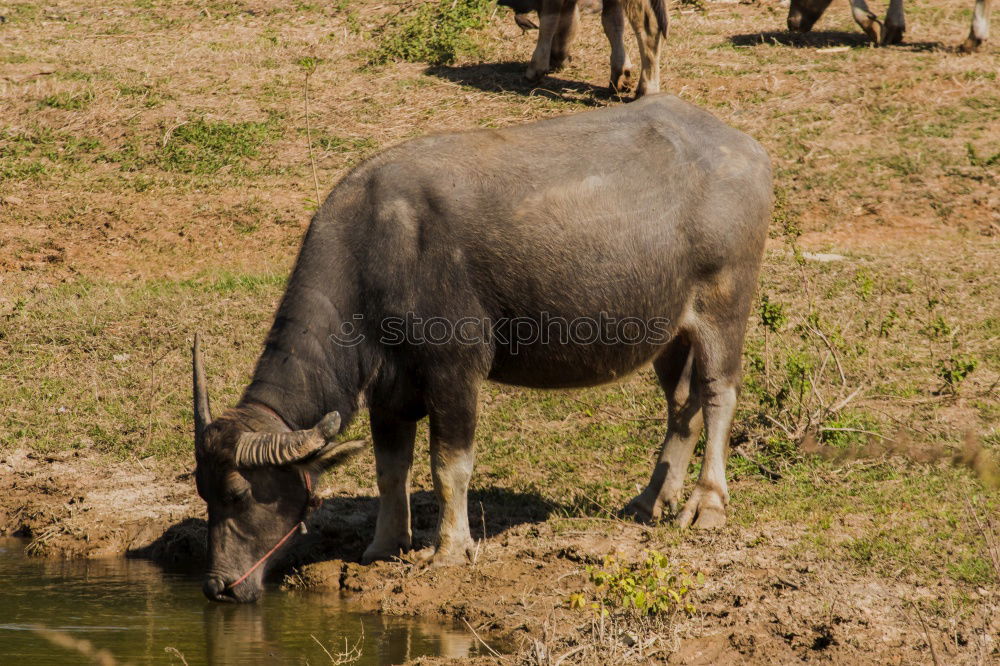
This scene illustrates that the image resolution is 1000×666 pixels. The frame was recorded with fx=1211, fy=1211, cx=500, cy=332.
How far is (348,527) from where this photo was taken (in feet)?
23.1

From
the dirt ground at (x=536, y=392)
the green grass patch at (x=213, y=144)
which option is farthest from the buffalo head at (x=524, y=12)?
the green grass patch at (x=213, y=144)

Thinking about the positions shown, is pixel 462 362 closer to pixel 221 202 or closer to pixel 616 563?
pixel 616 563

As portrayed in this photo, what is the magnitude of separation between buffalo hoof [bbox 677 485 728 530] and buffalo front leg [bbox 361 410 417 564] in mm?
1511

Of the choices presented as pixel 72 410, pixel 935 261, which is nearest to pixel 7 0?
pixel 72 410

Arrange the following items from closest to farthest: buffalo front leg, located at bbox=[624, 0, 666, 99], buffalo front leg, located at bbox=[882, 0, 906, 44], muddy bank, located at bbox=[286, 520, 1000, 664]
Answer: muddy bank, located at bbox=[286, 520, 1000, 664] < buffalo front leg, located at bbox=[624, 0, 666, 99] < buffalo front leg, located at bbox=[882, 0, 906, 44]

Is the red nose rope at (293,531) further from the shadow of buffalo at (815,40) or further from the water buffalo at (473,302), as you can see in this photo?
the shadow of buffalo at (815,40)

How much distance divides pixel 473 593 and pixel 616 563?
108 cm

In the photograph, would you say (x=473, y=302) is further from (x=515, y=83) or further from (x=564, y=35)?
(x=564, y=35)

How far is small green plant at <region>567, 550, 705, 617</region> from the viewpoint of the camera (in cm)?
507

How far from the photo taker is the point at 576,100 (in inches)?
552

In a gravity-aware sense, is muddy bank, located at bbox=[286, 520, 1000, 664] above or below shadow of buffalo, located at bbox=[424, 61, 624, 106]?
below

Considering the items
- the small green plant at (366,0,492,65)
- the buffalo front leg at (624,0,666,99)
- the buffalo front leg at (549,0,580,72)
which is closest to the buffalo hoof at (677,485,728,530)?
the buffalo front leg at (624,0,666,99)

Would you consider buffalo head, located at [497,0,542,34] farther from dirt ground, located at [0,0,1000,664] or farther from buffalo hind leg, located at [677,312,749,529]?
buffalo hind leg, located at [677,312,749,529]

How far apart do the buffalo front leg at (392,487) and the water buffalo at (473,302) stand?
1 centimetres
